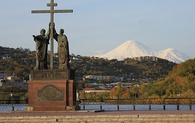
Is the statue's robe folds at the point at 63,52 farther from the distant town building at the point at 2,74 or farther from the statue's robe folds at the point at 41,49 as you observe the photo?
the distant town building at the point at 2,74

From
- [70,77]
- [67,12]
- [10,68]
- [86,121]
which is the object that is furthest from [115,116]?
[10,68]

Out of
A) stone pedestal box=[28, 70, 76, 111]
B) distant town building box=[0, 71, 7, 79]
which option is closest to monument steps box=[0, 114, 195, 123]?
stone pedestal box=[28, 70, 76, 111]

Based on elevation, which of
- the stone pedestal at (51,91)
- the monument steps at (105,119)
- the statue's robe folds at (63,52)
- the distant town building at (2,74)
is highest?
the distant town building at (2,74)

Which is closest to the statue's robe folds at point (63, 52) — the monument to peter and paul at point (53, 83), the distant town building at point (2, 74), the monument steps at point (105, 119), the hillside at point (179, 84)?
the monument to peter and paul at point (53, 83)

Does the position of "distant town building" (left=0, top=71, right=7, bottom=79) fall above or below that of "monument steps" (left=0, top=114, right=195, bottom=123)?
above

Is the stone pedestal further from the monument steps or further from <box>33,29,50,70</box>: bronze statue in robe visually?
the monument steps

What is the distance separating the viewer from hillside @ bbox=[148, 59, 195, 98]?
11531 cm

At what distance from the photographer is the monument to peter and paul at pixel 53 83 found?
42.8 metres

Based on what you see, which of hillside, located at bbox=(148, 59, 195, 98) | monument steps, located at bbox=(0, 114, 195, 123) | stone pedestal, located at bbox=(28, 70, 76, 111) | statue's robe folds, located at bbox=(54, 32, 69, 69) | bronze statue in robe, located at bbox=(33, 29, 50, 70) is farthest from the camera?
hillside, located at bbox=(148, 59, 195, 98)

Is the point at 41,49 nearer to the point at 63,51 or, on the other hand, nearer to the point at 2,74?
the point at 63,51

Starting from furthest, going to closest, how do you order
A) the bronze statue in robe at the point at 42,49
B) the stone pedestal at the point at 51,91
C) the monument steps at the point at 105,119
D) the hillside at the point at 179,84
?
the hillside at the point at 179,84
the bronze statue in robe at the point at 42,49
the stone pedestal at the point at 51,91
the monument steps at the point at 105,119

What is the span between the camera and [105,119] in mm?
34844

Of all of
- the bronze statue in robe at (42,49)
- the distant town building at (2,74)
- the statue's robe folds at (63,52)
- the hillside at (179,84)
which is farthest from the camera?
the distant town building at (2,74)

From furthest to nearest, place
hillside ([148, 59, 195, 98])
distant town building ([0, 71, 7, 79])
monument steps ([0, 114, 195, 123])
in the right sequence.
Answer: distant town building ([0, 71, 7, 79]) → hillside ([148, 59, 195, 98]) → monument steps ([0, 114, 195, 123])
